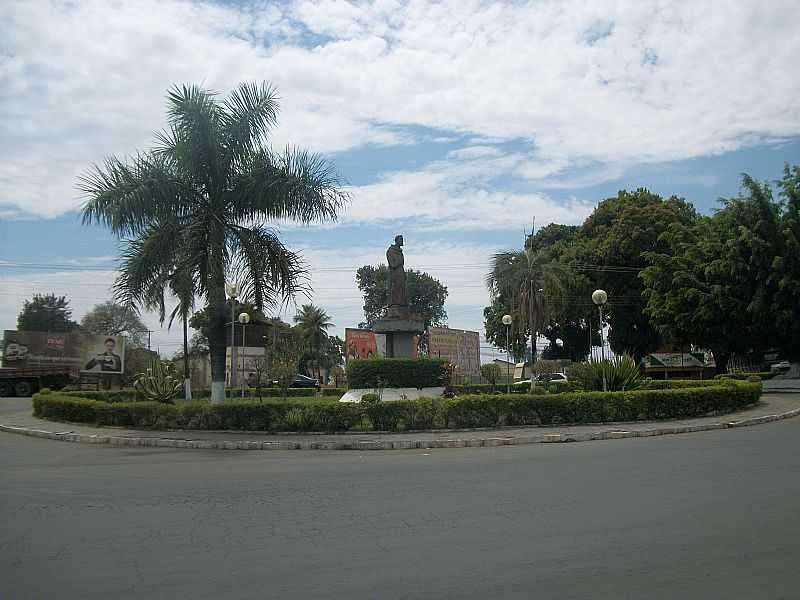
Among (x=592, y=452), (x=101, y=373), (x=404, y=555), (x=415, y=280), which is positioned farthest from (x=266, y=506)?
(x=415, y=280)

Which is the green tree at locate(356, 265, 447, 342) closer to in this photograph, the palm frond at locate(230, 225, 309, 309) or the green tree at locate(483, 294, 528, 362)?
the green tree at locate(483, 294, 528, 362)

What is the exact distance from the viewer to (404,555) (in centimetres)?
612

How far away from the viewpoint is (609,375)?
22047 mm

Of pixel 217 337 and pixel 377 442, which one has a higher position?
pixel 217 337

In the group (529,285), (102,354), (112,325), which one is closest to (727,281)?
(529,285)

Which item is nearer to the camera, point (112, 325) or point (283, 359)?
point (283, 359)

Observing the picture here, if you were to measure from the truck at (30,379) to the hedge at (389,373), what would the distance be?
2699cm

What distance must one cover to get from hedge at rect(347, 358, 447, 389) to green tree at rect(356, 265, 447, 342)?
51873 mm

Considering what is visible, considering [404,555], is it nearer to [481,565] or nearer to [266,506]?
[481,565]

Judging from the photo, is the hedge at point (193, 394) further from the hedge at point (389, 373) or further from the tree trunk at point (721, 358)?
the tree trunk at point (721, 358)

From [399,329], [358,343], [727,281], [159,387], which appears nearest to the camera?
[159,387]

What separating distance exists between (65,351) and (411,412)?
34.1m

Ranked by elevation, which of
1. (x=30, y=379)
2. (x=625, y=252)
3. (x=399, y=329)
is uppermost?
(x=625, y=252)

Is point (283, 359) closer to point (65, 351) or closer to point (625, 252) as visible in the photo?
point (65, 351)
